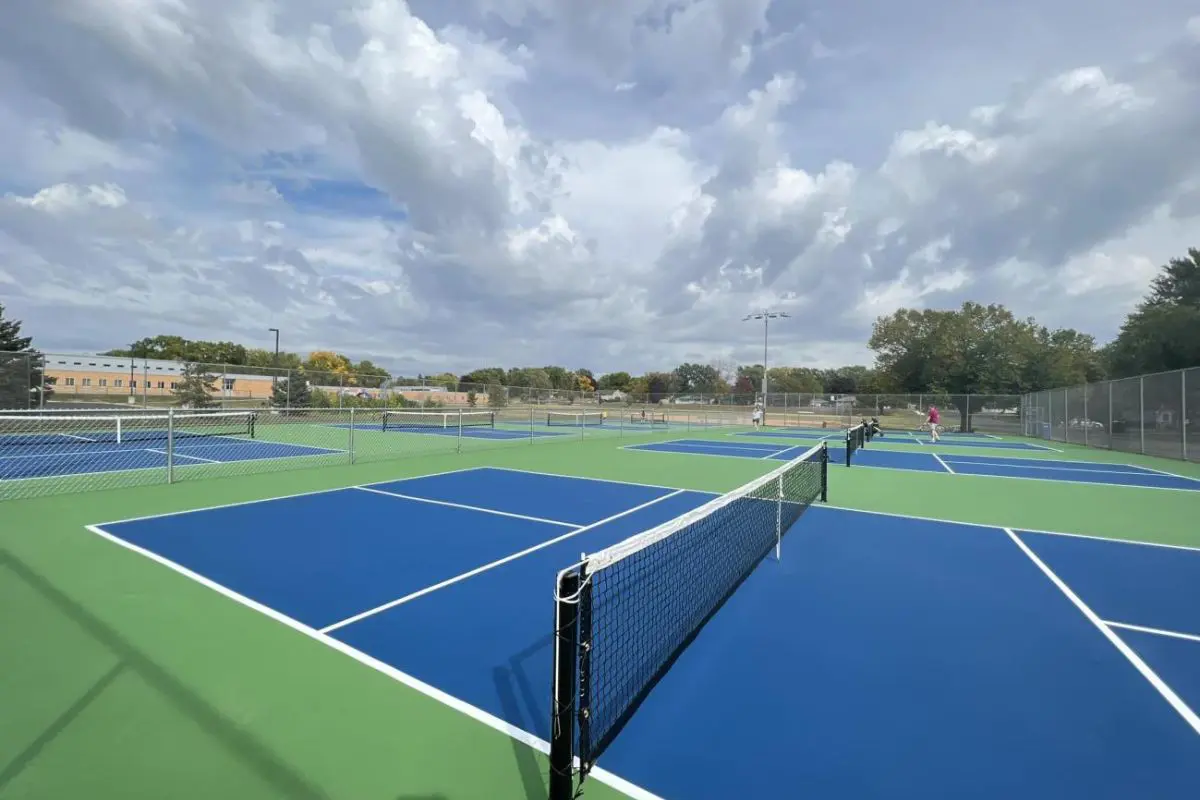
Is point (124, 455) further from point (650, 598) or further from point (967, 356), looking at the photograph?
point (967, 356)

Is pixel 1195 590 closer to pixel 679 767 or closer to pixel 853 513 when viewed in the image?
pixel 853 513

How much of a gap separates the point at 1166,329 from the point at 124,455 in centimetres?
5474

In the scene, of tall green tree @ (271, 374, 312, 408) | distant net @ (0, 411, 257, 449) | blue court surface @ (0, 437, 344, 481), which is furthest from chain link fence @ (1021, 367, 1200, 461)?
tall green tree @ (271, 374, 312, 408)

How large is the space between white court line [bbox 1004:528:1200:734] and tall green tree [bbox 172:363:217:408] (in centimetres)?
3209

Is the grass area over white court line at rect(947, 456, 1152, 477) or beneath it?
over

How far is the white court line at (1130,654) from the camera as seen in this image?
3.58 meters

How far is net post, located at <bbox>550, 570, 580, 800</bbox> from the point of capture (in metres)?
2.63

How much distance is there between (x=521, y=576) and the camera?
600cm

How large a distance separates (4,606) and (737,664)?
20.4ft

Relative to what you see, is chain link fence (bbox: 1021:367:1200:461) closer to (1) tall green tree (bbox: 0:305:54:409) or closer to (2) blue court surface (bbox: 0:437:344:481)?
(2) blue court surface (bbox: 0:437:344:481)

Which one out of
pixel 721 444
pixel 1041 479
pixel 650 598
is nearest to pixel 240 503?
pixel 650 598

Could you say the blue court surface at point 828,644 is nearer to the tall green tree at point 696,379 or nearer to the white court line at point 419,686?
the white court line at point 419,686

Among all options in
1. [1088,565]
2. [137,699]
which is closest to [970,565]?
Result: [1088,565]

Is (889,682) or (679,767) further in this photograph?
(889,682)
